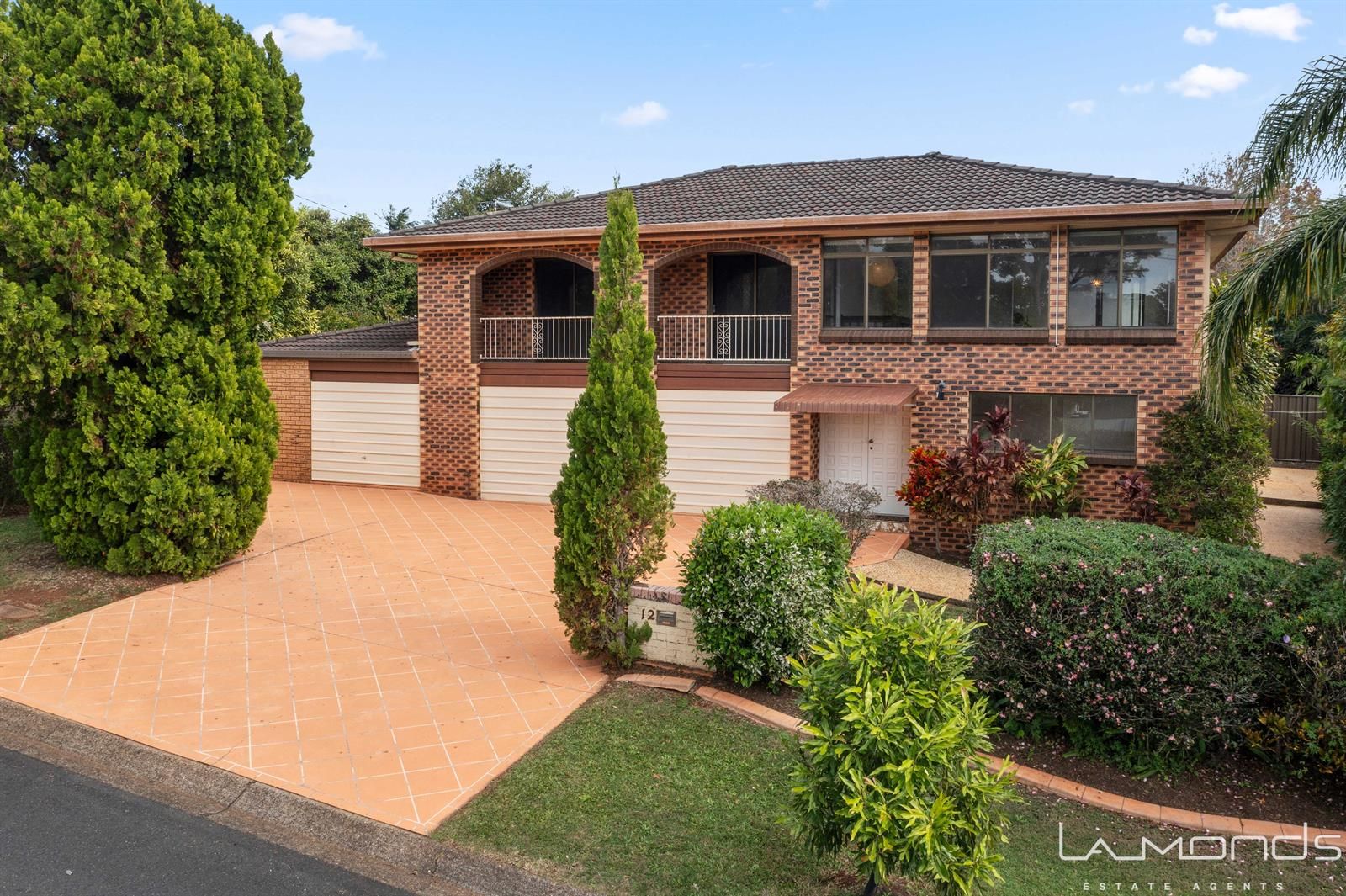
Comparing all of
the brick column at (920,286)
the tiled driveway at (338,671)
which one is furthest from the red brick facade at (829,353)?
the tiled driveway at (338,671)

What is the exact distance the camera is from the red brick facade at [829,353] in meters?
12.8

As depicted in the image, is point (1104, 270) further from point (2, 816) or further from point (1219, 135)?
point (1219, 135)

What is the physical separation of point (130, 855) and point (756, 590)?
14.4ft

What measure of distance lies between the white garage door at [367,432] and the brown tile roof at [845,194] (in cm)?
324

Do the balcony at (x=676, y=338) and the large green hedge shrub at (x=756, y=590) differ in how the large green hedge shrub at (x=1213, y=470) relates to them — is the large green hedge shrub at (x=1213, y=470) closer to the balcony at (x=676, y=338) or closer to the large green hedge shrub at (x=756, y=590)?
the balcony at (x=676, y=338)

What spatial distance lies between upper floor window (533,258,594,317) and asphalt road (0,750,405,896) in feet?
41.8

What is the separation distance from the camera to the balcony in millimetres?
15555

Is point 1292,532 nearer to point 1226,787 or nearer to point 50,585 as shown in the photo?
point 1226,787

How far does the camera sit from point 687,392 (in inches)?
599

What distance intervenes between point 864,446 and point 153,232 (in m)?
10.6

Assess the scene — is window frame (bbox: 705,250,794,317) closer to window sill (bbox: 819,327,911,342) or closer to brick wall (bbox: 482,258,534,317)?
window sill (bbox: 819,327,911,342)

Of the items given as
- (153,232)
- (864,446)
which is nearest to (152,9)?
(153,232)

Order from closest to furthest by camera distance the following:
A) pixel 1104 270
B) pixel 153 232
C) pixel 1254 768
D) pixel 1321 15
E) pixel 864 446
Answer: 1. pixel 1254 768
2. pixel 1321 15
3. pixel 153 232
4. pixel 1104 270
5. pixel 864 446

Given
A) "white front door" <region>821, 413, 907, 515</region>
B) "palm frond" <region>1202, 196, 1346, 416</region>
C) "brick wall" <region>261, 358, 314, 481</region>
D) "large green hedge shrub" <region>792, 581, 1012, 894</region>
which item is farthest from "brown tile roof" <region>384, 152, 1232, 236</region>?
"large green hedge shrub" <region>792, 581, 1012, 894</region>
